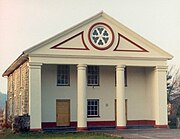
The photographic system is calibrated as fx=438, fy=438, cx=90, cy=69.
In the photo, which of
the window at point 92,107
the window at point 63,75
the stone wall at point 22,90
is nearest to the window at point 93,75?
the window at point 92,107

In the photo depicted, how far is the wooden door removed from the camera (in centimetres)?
3205

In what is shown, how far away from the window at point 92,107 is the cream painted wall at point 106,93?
0.27m

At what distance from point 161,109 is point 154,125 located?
160 centimetres

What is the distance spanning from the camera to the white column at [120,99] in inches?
1215

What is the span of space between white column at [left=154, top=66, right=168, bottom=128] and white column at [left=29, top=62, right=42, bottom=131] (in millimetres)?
8912

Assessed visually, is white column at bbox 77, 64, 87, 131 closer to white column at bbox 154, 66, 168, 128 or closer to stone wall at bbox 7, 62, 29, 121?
stone wall at bbox 7, 62, 29, 121

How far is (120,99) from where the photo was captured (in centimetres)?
3111

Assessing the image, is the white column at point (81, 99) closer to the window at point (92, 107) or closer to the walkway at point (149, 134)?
the window at point (92, 107)

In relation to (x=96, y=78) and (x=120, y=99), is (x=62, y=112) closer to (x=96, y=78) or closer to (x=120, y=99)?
(x=96, y=78)

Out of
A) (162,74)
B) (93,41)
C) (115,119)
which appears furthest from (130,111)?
(93,41)

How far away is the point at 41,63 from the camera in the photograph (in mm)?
29188

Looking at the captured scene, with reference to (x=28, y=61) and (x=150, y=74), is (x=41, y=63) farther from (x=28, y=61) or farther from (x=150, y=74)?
(x=150, y=74)

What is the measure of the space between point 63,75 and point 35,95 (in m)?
4.33

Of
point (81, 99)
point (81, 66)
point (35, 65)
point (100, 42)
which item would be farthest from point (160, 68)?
point (35, 65)
